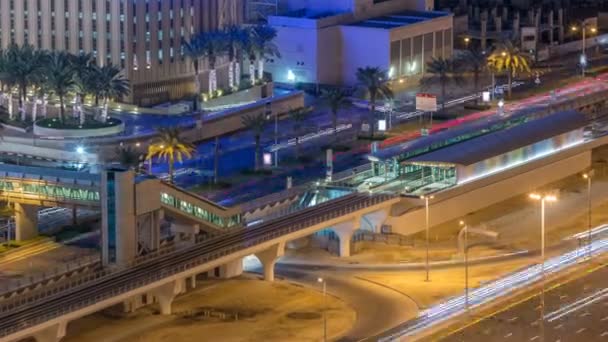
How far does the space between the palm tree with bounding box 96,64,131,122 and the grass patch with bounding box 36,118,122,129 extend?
3.44 ft

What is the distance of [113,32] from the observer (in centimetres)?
18475

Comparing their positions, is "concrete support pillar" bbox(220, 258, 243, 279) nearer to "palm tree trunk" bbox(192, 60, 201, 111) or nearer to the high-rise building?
"palm tree trunk" bbox(192, 60, 201, 111)

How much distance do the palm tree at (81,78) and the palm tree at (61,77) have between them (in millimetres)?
545

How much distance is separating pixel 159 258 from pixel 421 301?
16.9 m

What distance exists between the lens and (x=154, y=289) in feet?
405

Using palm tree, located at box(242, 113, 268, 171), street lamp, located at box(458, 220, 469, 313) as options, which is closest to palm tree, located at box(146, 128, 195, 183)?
palm tree, located at box(242, 113, 268, 171)

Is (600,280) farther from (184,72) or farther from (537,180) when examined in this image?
(184,72)

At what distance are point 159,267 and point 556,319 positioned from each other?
24.8 meters

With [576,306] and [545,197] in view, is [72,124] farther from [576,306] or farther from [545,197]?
[576,306]

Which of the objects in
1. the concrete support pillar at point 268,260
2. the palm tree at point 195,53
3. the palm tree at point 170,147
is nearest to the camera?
the concrete support pillar at point 268,260

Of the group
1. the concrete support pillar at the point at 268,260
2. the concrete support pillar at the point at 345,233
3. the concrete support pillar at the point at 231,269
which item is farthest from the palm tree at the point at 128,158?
the concrete support pillar at the point at 268,260

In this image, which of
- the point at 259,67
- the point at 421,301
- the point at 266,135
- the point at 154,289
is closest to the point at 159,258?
the point at 154,289

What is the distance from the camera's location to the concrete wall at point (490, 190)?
148 metres

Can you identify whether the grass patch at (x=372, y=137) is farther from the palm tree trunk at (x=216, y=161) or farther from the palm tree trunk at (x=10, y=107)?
the palm tree trunk at (x=10, y=107)
